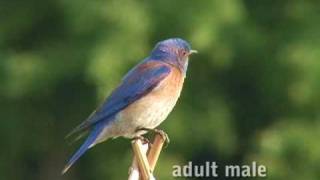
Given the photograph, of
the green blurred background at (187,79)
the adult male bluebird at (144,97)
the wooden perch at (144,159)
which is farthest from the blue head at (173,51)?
the green blurred background at (187,79)

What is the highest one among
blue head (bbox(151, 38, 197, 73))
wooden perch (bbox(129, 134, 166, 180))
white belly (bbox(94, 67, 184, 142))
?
blue head (bbox(151, 38, 197, 73))

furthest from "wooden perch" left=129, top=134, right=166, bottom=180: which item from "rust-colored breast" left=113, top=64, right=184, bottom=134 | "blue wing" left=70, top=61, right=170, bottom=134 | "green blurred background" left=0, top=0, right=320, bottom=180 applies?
"green blurred background" left=0, top=0, right=320, bottom=180

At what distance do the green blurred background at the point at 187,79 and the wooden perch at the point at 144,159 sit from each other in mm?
3199

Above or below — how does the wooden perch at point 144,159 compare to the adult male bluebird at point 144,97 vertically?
below

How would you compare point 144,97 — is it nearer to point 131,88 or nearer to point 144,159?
point 131,88

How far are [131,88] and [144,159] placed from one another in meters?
0.34

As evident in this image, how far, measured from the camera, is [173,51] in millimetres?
2719

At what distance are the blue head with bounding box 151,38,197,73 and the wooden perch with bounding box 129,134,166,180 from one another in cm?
23

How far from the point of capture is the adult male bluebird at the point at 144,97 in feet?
8.77

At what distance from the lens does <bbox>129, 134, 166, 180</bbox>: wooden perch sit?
94.2 inches

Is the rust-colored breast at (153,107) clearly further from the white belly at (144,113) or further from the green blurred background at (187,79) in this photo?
the green blurred background at (187,79)

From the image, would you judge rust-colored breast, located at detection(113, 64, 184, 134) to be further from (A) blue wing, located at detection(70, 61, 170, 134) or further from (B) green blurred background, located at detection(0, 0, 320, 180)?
(B) green blurred background, located at detection(0, 0, 320, 180)

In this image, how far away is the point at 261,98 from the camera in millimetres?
6988

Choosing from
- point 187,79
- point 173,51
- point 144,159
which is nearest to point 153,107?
point 173,51
